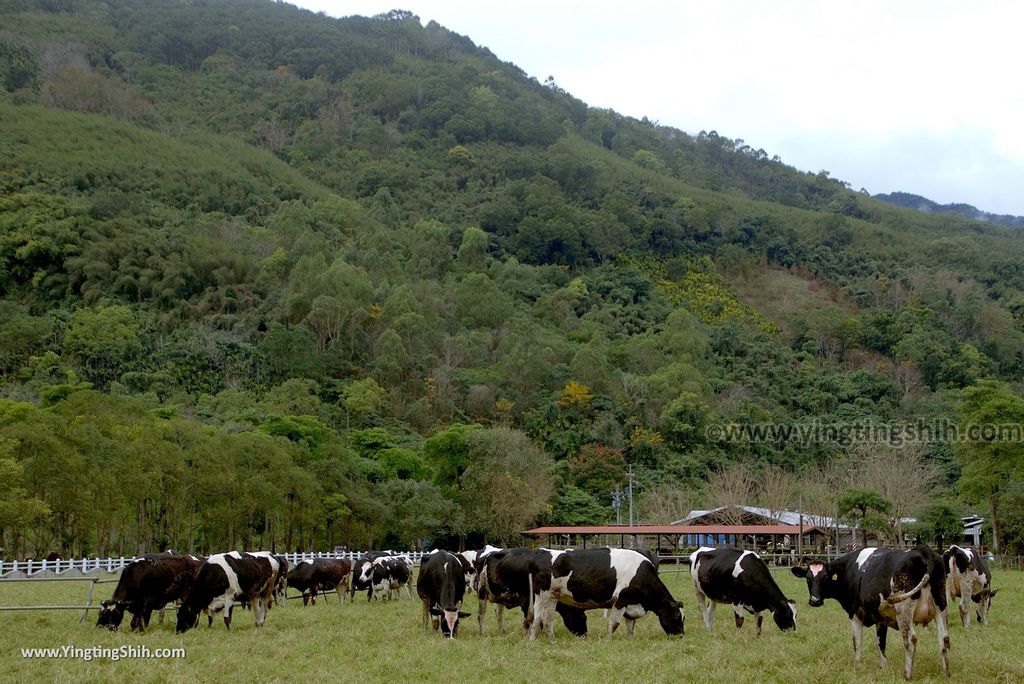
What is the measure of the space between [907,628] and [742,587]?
5499 mm

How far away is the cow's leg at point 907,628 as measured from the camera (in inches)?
532

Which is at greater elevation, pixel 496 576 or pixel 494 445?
pixel 494 445

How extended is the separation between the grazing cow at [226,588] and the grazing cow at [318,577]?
257 inches

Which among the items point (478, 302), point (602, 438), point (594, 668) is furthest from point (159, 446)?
point (478, 302)

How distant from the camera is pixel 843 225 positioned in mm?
149875

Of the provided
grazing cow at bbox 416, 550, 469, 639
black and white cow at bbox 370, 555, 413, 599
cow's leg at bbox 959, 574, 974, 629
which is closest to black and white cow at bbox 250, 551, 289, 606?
black and white cow at bbox 370, 555, 413, 599

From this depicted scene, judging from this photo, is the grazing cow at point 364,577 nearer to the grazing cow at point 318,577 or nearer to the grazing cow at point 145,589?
the grazing cow at point 318,577

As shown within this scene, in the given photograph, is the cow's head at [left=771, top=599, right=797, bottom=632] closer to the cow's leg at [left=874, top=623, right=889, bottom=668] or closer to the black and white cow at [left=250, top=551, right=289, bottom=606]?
the cow's leg at [left=874, top=623, right=889, bottom=668]

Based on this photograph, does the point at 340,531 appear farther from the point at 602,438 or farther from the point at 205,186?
the point at 205,186

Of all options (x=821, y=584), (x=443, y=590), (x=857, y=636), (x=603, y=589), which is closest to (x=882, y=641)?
(x=857, y=636)

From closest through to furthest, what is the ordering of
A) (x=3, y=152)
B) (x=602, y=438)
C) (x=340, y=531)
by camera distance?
(x=340, y=531) → (x=602, y=438) → (x=3, y=152)

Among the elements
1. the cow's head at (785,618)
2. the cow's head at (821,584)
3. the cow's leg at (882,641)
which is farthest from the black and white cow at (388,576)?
the cow's leg at (882,641)

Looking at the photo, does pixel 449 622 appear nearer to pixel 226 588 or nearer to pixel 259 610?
pixel 259 610

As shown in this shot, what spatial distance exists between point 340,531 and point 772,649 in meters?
42.4
